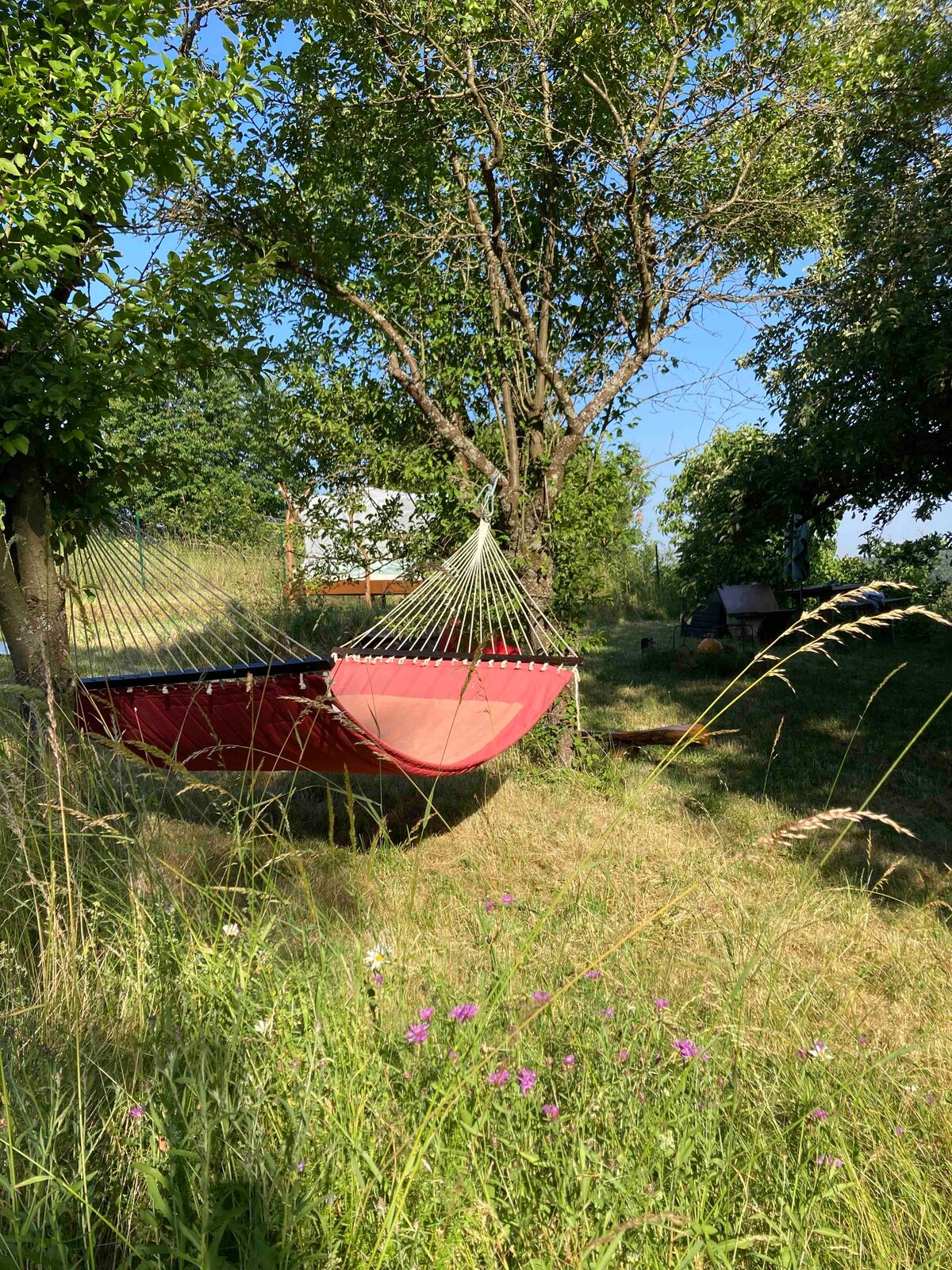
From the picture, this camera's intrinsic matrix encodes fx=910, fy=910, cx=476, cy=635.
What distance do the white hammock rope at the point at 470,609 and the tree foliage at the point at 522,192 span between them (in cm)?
35

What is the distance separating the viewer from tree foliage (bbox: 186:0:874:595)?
3.79 metres

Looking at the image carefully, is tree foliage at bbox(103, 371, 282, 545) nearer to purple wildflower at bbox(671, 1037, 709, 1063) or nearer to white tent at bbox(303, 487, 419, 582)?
white tent at bbox(303, 487, 419, 582)

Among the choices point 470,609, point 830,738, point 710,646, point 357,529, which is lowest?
point 830,738

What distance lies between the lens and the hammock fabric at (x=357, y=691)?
2.62 m

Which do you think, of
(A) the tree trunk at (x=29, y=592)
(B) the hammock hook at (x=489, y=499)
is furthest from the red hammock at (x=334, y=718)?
(B) the hammock hook at (x=489, y=499)

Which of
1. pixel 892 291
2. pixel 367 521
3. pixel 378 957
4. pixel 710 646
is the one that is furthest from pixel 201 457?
pixel 378 957

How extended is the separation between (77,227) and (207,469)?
64.9 feet

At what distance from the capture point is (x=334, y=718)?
7.77ft

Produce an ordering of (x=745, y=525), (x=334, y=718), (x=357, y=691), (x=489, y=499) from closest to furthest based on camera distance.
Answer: (x=334, y=718)
(x=357, y=691)
(x=489, y=499)
(x=745, y=525)

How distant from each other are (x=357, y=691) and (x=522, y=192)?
2718mm

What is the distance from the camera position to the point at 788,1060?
4.88 feet

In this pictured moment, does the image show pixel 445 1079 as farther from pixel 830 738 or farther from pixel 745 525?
pixel 745 525

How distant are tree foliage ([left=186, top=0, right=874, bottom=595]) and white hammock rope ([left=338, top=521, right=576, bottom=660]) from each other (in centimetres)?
35

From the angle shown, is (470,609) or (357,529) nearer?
(470,609)
